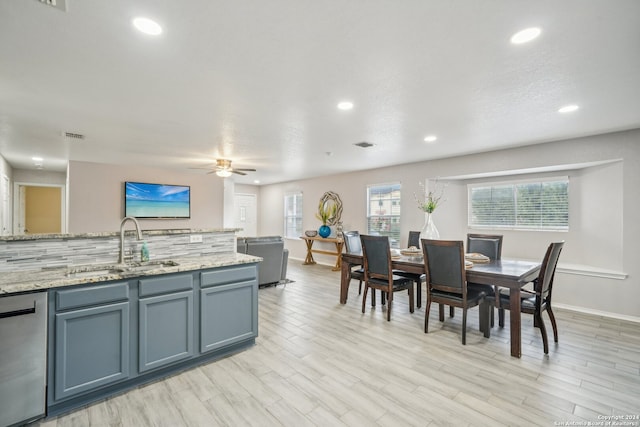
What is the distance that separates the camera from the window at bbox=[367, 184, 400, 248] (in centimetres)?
629

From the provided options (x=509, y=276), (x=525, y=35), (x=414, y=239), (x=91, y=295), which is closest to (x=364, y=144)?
(x=414, y=239)

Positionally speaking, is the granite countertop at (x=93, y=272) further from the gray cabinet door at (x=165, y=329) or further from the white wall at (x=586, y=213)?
the white wall at (x=586, y=213)

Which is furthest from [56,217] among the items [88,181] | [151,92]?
[151,92]

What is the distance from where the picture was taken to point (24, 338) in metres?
1.78

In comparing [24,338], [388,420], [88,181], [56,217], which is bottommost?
[388,420]

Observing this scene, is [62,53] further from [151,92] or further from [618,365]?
[618,365]

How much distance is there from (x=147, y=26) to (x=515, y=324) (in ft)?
12.2

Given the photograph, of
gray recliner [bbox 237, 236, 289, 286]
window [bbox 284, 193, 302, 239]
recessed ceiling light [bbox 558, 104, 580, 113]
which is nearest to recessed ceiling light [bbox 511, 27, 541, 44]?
recessed ceiling light [bbox 558, 104, 580, 113]

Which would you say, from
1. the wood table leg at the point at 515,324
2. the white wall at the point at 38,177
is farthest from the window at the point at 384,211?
the white wall at the point at 38,177

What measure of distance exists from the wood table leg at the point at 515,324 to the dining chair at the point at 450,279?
1.16 ft

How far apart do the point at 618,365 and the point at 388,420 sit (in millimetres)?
2299

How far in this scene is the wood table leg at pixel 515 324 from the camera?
2.72 m

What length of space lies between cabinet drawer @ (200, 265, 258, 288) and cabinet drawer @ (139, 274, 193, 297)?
125mm

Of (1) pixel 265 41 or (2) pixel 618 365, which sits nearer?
(1) pixel 265 41
